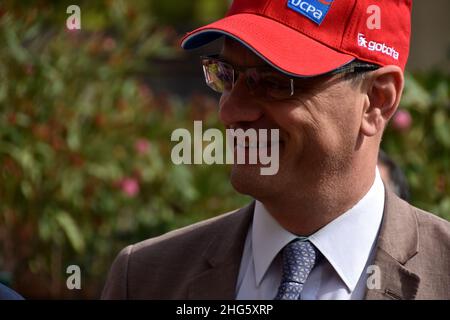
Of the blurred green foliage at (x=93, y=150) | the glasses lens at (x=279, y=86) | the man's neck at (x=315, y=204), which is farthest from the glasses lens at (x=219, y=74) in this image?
the blurred green foliage at (x=93, y=150)

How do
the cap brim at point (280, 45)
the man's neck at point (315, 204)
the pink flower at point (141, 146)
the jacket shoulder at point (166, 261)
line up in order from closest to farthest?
the cap brim at point (280, 45) < the man's neck at point (315, 204) < the jacket shoulder at point (166, 261) < the pink flower at point (141, 146)

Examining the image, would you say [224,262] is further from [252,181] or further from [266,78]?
[266,78]

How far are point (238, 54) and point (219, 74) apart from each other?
88 mm

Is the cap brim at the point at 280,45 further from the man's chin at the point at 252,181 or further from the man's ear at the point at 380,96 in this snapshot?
the man's chin at the point at 252,181

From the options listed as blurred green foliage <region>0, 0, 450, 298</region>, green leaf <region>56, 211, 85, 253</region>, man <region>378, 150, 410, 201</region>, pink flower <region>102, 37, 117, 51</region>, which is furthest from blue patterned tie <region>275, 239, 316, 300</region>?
pink flower <region>102, 37, 117, 51</region>

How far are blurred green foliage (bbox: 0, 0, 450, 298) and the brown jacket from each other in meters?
2.26

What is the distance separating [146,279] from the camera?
2.51 metres

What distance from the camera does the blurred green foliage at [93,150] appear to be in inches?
189

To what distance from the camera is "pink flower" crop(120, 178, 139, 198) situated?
5.14 m

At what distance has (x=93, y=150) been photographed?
200 inches

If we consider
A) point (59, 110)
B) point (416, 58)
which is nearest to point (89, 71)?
point (59, 110)

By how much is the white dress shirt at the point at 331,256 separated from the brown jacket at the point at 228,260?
4 centimetres

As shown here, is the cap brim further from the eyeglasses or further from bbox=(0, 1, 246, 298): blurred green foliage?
bbox=(0, 1, 246, 298): blurred green foliage
